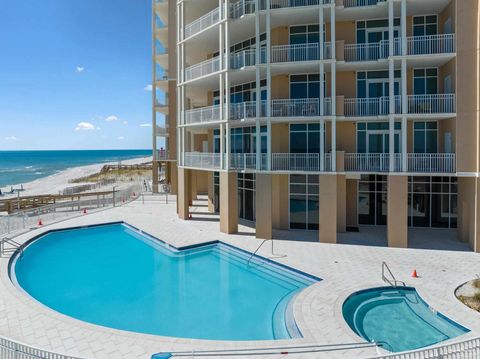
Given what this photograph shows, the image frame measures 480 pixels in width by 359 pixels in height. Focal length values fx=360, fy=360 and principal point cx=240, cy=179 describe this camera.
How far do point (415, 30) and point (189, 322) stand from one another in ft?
56.9

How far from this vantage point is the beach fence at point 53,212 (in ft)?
64.0

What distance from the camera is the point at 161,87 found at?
34.9 m

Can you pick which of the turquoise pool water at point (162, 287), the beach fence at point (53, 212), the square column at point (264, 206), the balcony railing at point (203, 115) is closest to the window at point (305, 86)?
the balcony railing at point (203, 115)

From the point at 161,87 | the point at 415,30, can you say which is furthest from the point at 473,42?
the point at 161,87

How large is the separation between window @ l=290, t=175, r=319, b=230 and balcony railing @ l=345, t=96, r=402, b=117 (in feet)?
12.6

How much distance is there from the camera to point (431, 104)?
55.0ft

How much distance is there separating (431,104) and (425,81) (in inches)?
77.9

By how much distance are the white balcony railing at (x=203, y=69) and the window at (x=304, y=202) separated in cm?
742

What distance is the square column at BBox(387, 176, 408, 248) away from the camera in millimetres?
16000

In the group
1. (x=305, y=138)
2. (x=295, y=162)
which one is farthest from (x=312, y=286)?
(x=305, y=138)

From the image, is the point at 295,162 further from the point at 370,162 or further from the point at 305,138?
the point at 370,162

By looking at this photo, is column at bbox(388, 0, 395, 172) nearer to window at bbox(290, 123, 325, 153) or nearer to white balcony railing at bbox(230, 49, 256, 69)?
window at bbox(290, 123, 325, 153)

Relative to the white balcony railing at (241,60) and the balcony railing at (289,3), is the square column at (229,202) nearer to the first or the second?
the white balcony railing at (241,60)

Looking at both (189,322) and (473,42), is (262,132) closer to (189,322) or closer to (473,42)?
(473,42)
